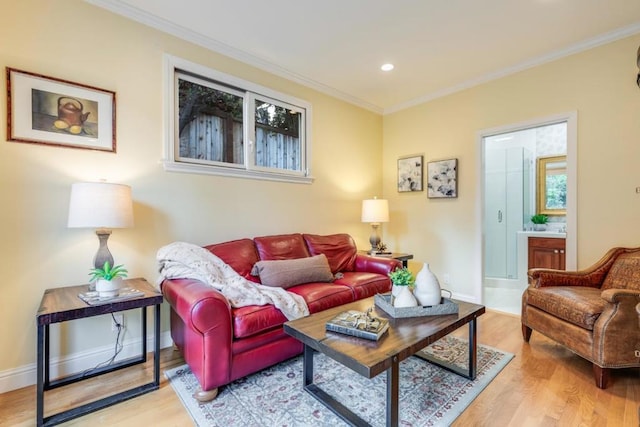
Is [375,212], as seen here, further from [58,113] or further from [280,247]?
[58,113]

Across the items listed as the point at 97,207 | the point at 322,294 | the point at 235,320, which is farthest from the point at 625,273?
the point at 97,207

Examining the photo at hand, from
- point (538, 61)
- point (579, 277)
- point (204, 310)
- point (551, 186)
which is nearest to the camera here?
point (204, 310)

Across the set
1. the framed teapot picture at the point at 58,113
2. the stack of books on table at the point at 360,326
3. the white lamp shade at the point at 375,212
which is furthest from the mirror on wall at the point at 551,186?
the framed teapot picture at the point at 58,113

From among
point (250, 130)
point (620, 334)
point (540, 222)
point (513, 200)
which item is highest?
point (250, 130)

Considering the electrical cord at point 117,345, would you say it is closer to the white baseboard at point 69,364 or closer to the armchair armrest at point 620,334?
the white baseboard at point 69,364

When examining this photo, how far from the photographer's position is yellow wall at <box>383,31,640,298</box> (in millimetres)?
2545

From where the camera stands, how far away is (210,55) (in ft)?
8.89

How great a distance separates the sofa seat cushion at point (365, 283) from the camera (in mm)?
2590

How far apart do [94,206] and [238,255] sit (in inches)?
43.2

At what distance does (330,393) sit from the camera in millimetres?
1803

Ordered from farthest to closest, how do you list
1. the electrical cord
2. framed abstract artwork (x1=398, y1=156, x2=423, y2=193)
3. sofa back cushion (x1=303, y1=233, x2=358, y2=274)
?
framed abstract artwork (x1=398, y1=156, x2=423, y2=193) → sofa back cushion (x1=303, y1=233, x2=358, y2=274) → the electrical cord

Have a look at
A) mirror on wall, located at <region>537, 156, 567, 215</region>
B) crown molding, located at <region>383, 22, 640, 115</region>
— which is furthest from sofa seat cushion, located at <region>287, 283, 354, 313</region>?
mirror on wall, located at <region>537, 156, 567, 215</region>

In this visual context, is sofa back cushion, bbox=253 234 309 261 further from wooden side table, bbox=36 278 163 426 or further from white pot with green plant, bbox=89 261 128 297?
white pot with green plant, bbox=89 261 128 297

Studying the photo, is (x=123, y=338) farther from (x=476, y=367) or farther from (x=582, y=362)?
(x=582, y=362)
